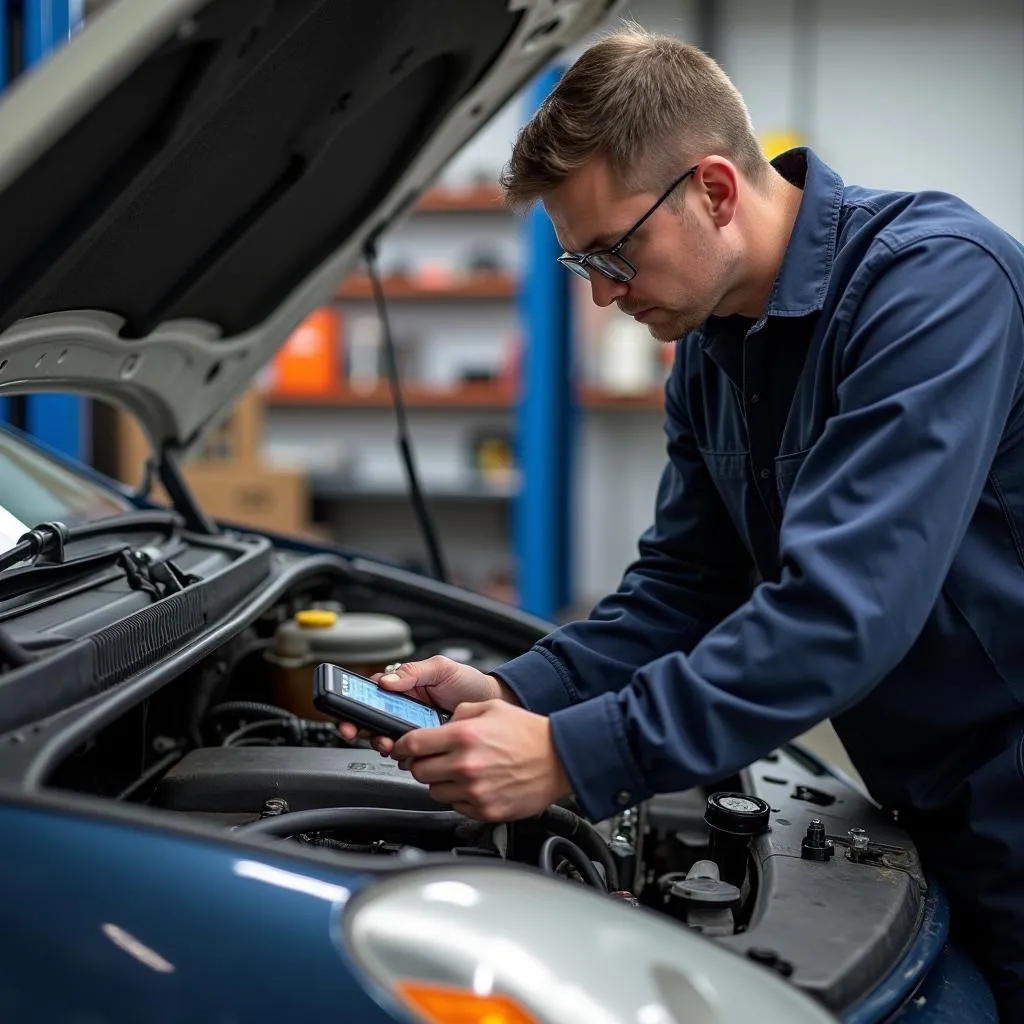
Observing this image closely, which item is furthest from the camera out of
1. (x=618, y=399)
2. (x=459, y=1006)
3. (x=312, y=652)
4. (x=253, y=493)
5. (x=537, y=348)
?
(x=618, y=399)

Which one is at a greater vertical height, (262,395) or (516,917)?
(516,917)

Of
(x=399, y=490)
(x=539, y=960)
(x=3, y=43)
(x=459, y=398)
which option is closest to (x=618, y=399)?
(x=459, y=398)

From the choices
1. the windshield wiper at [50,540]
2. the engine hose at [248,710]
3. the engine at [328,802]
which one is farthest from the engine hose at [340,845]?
the windshield wiper at [50,540]

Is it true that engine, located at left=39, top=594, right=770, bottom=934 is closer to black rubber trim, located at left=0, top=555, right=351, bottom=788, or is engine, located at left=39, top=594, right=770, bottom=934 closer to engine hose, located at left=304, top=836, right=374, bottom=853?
engine hose, located at left=304, top=836, right=374, bottom=853

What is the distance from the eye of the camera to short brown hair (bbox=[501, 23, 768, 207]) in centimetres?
123

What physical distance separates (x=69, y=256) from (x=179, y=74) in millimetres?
285

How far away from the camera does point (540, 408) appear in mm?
5273

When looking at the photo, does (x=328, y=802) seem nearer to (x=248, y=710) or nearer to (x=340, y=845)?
(x=340, y=845)

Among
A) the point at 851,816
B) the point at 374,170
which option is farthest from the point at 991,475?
the point at 374,170

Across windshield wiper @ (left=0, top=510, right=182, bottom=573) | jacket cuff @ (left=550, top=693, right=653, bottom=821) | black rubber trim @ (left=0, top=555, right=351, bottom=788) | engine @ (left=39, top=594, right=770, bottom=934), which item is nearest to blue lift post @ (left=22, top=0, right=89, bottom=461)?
windshield wiper @ (left=0, top=510, right=182, bottom=573)

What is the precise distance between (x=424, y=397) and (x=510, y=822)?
15.3 feet

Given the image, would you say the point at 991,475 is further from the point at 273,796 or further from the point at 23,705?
the point at 23,705

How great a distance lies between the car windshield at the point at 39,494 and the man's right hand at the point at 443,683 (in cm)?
53

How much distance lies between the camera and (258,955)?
2.81 feet
